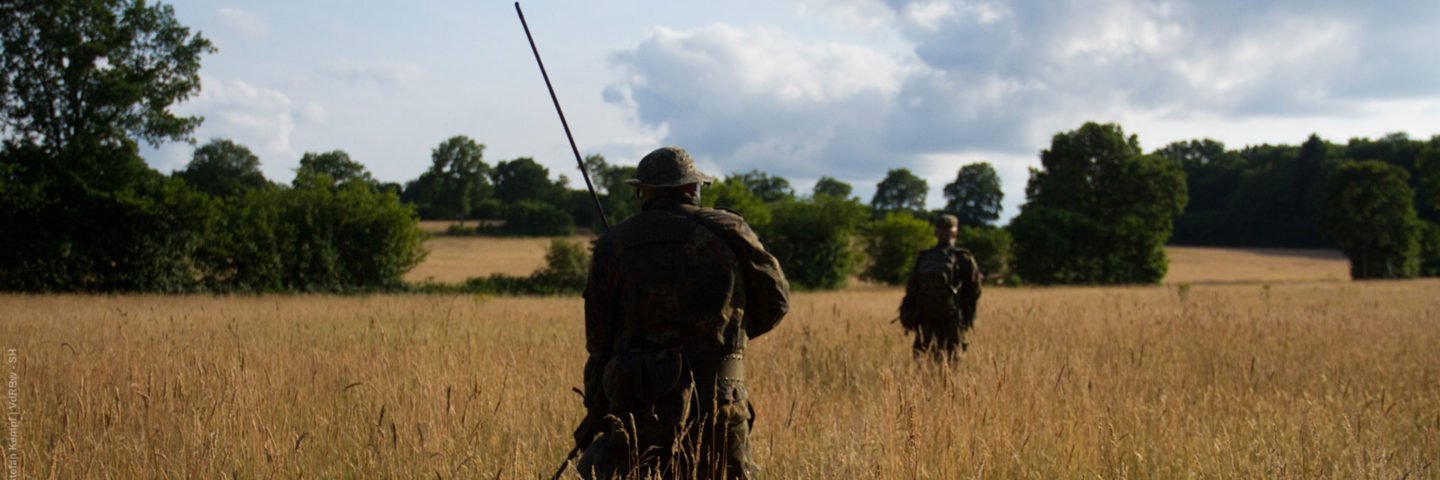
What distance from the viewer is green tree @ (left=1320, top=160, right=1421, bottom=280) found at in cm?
5419

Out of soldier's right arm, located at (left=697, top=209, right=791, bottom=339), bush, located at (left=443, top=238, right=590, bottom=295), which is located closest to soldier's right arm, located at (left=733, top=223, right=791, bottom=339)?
soldier's right arm, located at (left=697, top=209, right=791, bottom=339)

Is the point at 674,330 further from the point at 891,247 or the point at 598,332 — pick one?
the point at 891,247

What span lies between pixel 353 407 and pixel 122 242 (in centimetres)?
2329

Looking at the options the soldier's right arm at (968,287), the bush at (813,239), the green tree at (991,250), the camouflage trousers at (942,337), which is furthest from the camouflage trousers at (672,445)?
the green tree at (991,250)

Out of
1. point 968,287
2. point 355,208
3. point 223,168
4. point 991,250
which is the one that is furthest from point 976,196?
point 968,287

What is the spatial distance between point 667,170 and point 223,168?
224 ft

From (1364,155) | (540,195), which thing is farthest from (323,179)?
(1364,155)

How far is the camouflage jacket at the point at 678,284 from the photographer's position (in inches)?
163

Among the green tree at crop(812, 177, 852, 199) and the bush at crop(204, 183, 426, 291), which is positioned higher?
the green tree at crop(812, 177, 852, 199)

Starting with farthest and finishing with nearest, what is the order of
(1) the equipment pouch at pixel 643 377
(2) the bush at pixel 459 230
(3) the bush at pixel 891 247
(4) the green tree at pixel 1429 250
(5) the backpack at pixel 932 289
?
1. (2) the bush at pixel 459 230
2. (4) the green tree at pixel 1429 250
3. (3) the bush at pixel 891 247
4. (5) the backpack at pixel 932 289
5. (1) the equipment pouch at pixel 643 377

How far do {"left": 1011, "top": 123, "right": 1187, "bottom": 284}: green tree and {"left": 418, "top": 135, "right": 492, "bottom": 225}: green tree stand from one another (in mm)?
42665

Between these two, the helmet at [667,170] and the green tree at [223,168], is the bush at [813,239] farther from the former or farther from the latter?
the helmet at [667,170]

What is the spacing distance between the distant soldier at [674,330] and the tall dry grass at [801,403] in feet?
1.51

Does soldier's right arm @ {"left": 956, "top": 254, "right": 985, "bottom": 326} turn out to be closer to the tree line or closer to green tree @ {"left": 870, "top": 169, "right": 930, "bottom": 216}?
the tree line
